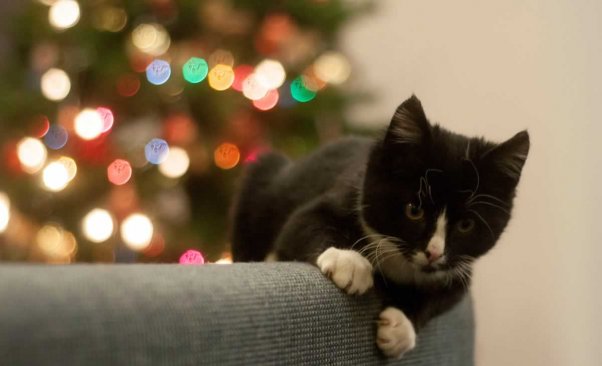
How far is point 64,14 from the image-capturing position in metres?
1.93

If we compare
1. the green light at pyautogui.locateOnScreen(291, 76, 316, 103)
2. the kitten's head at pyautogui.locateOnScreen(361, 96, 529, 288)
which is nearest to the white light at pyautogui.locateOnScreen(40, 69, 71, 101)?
the green light at pyautogui.locateOnScreen(291, 76, 316, 103)

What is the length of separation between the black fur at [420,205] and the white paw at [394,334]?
0.05 metres

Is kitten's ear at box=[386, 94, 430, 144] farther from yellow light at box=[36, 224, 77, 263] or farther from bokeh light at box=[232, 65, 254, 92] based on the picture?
yellow light at box=[36, 224, 77, 263]

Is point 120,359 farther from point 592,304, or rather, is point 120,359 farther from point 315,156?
point 592,304

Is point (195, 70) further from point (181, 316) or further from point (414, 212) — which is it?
point (181, 316)

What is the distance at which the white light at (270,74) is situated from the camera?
1994mm

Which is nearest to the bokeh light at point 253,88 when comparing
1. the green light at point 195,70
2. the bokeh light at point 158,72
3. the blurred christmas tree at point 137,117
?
the blurred christmas tree at point 137,117

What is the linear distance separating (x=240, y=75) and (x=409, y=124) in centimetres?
101

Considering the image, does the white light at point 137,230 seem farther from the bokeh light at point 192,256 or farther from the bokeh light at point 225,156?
the bokeh light at point 225,156

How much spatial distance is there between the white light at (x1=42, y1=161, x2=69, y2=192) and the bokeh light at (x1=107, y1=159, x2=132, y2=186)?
4.8 inches

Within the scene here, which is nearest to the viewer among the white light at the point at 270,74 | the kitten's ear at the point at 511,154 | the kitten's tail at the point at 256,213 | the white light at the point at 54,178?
the kitten's ear at the point at 511,154

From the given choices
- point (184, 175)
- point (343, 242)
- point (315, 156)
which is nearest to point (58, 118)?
point (184, 175)

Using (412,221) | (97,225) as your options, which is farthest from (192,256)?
(412,221)

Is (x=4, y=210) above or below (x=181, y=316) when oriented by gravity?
below
